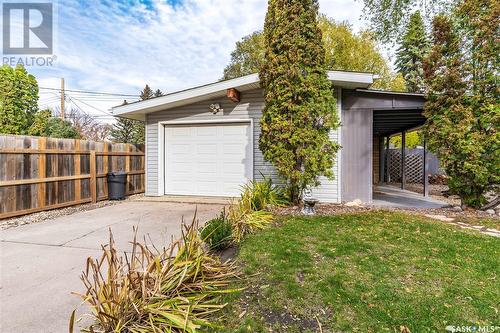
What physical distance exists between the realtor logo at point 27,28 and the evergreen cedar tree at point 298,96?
556 centimetres

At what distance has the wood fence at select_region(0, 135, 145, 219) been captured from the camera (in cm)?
512

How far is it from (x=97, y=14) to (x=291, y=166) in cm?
689

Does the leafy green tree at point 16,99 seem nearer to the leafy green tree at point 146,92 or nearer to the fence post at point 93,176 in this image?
the fence post at point 93,176

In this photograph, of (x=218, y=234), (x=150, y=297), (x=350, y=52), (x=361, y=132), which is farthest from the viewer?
(x=350, y=52)

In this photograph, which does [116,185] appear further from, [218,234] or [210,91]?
[218,234]

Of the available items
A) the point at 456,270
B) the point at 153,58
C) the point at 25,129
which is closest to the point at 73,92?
the point at 25,129

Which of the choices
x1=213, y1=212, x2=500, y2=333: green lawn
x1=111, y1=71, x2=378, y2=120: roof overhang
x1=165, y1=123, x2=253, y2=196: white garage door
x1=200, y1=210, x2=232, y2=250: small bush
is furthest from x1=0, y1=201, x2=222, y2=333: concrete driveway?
x1=111, y1=71, x2=378, y2=120: roof overhang

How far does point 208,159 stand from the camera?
785 cm

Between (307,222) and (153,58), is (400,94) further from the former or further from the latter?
(153,58)

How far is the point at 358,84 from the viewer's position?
6137 millimetres

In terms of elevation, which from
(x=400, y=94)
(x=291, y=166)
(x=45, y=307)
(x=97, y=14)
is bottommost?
(x=45, y=307)

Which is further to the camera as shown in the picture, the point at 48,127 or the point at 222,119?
the point at 48,127

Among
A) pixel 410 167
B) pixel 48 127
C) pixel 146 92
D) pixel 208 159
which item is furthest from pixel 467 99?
pixel 146 92

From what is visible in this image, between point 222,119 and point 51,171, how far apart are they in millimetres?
4207
